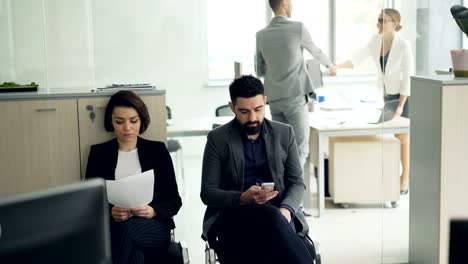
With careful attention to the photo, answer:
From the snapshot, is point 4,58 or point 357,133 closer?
point 4,58

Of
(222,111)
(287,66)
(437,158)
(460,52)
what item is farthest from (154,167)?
(222,111)

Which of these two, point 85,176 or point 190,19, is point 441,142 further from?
point 190,19

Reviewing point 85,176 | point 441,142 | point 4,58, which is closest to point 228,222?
point 85,176

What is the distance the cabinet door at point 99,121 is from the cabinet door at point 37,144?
36mm

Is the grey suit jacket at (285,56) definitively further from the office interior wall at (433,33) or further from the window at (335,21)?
the window at (335,21)

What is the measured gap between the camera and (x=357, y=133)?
5.74m

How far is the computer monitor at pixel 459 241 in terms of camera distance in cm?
139

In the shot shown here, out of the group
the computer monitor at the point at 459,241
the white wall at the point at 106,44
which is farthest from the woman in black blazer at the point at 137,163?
the computer monitor at the point at 459,241

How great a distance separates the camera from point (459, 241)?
4.57 ft

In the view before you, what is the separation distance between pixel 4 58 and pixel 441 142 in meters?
3.29

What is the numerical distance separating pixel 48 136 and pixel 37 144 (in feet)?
0.23

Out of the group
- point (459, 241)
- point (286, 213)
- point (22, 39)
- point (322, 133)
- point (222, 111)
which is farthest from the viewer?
point (222, 111)

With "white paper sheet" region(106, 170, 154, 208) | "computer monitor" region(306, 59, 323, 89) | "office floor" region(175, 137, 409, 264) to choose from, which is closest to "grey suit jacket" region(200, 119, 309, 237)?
"white paper sheet" region(106, 170, 154, 208)

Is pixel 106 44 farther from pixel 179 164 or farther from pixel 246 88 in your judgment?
pixel 246 88
